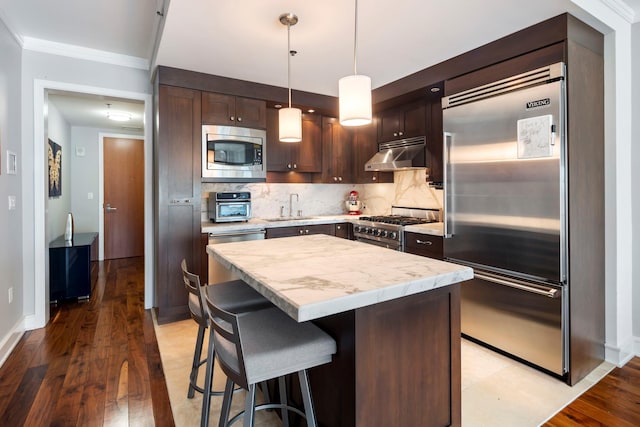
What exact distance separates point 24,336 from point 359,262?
310cm

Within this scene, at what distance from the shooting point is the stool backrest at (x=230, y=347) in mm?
1188

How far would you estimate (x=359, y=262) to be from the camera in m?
1.71

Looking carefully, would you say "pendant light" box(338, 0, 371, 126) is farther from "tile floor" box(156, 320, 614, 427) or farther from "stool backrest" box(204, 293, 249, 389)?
"tile floor" box(156, 320, 614, 427)

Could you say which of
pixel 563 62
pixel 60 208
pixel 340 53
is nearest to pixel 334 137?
pixel 340 53

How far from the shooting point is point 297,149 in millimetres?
4270

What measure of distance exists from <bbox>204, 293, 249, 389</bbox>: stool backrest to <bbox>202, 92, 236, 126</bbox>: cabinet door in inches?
103

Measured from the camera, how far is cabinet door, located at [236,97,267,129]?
366cm

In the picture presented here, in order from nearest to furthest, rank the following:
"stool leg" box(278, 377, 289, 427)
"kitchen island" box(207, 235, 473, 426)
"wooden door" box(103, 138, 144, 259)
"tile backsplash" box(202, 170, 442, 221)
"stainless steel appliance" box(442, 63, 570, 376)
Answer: "kitchen island" box(207, 235, 473, 426) → "stool leg" box(278, 377, 289, 427) → "stainless steel appliance" box(442, 63, 570, 376) → "tile backsplash" box(202, 170, 442, 221) → "wooden door" box(103, 138, 144, 259)

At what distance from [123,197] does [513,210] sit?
6.56 m

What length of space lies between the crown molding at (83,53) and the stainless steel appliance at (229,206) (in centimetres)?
153

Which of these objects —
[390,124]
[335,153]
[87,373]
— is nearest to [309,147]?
[335,153]

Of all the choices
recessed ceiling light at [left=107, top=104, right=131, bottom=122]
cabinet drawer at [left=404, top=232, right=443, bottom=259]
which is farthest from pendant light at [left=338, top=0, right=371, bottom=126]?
recessed ceiling light at [left=107, top=104, right=131, bottom=122]

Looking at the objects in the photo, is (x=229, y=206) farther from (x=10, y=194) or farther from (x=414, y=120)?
(x=414, y=120)

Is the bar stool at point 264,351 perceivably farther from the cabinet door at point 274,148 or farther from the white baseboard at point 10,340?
the cabinet door at point 274,148
